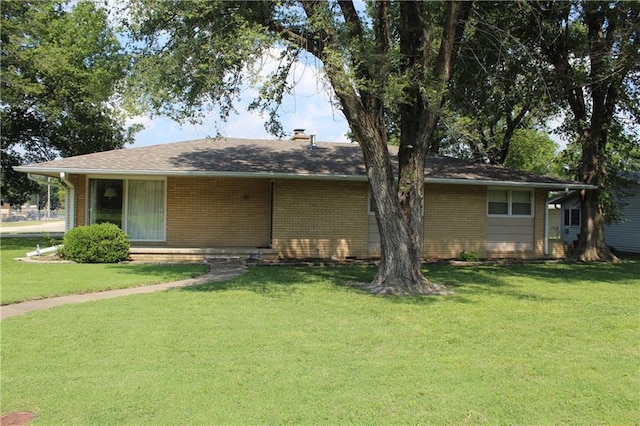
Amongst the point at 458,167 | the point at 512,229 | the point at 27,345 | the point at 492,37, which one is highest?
the point at 492,37

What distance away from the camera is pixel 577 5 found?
15555 millimetres

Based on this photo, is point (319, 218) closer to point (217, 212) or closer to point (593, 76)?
point (217, 212)

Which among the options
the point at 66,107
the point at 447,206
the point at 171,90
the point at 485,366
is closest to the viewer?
the point at 485,366

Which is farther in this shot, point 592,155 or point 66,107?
point 66,107

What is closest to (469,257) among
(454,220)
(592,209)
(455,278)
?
(454,220)

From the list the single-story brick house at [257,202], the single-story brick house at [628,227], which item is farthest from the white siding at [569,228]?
the single-story brick house at [257,202]

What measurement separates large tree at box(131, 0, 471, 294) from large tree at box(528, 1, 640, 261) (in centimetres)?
476

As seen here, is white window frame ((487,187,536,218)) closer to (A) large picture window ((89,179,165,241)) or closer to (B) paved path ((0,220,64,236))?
(A) large picture window ((89,179,165,241))

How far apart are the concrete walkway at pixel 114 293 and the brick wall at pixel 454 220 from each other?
7153mm

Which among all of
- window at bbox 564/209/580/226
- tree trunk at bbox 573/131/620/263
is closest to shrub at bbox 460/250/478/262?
tree trunk at bbox 573/131/620/263

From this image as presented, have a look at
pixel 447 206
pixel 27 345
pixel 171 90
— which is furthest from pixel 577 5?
pixel 27 345

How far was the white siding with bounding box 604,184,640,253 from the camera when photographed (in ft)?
78.2

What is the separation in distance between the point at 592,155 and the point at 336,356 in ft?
56.6

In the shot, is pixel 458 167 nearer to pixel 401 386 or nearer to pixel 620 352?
pixel 620 352
